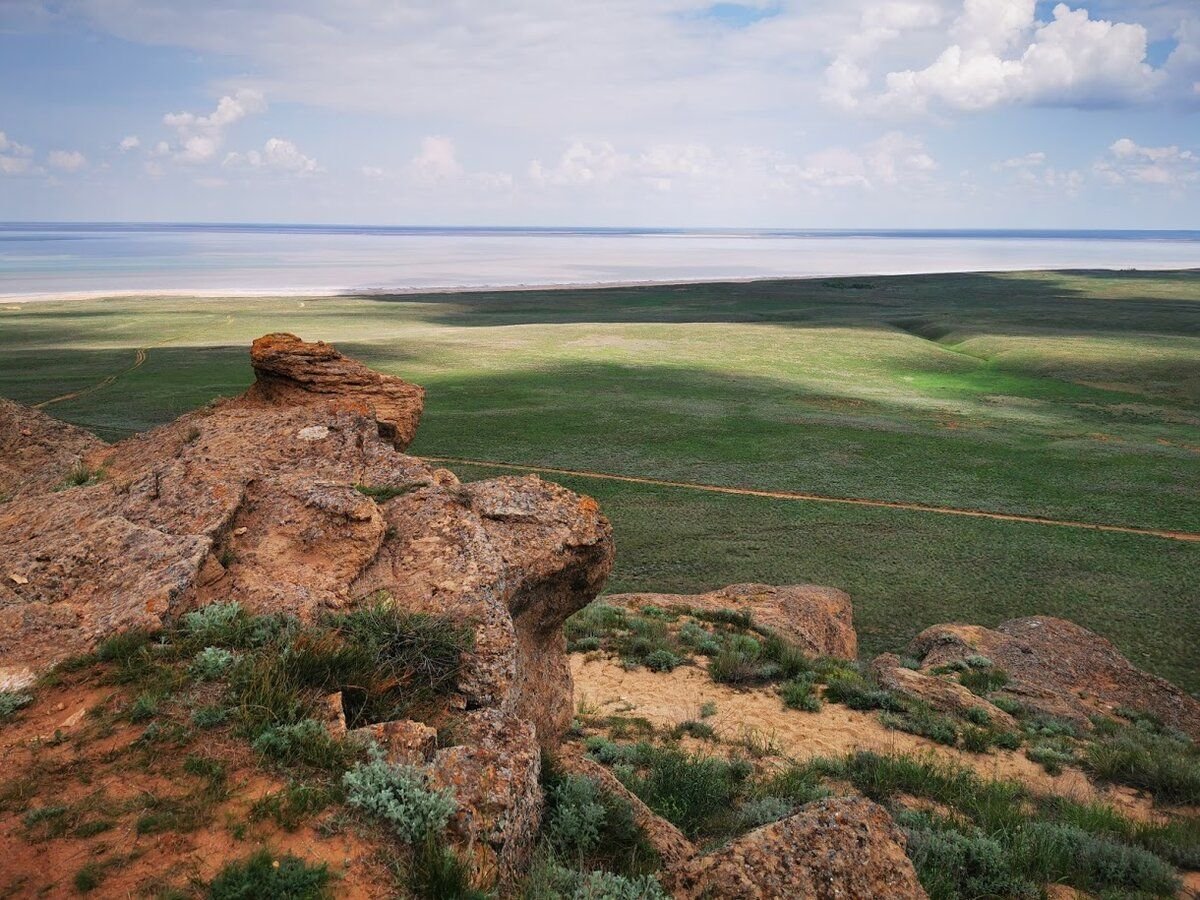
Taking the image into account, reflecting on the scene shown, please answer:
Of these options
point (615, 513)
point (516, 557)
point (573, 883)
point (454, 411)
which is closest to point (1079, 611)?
point (615, 513)

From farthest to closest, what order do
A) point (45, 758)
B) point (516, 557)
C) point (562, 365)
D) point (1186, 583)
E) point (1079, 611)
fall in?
1. point (562, 365)
2. point (1186, 583)
3. point (1079, 611)
4. point (516, 557)
5. point (45, 758)

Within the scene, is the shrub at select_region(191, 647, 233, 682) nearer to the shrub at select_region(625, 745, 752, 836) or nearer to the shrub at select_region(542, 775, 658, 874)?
the shrub at select_region(542, 775, 658, 874)

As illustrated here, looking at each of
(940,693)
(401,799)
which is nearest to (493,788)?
(401,799)

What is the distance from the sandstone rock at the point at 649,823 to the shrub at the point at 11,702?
14.2 ft

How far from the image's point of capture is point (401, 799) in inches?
224

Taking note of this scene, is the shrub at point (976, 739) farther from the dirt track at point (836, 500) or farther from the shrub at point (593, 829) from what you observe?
the dirt track at point (836, 500)

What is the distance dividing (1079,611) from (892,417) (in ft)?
76.1

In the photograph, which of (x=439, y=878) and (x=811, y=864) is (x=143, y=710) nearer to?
(x=439, y=878)

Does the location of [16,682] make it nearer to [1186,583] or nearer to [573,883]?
[573,883]

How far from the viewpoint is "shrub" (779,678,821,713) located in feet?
43.5

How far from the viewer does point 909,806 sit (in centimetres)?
966

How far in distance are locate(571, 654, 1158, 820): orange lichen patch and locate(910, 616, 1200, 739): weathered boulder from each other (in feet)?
10.1

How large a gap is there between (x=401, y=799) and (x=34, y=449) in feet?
38.3

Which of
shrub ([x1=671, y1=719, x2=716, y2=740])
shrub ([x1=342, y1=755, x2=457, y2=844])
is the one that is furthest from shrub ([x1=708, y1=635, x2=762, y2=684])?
shrub ([x1=342, y1=755, x2=457, y2=844])
